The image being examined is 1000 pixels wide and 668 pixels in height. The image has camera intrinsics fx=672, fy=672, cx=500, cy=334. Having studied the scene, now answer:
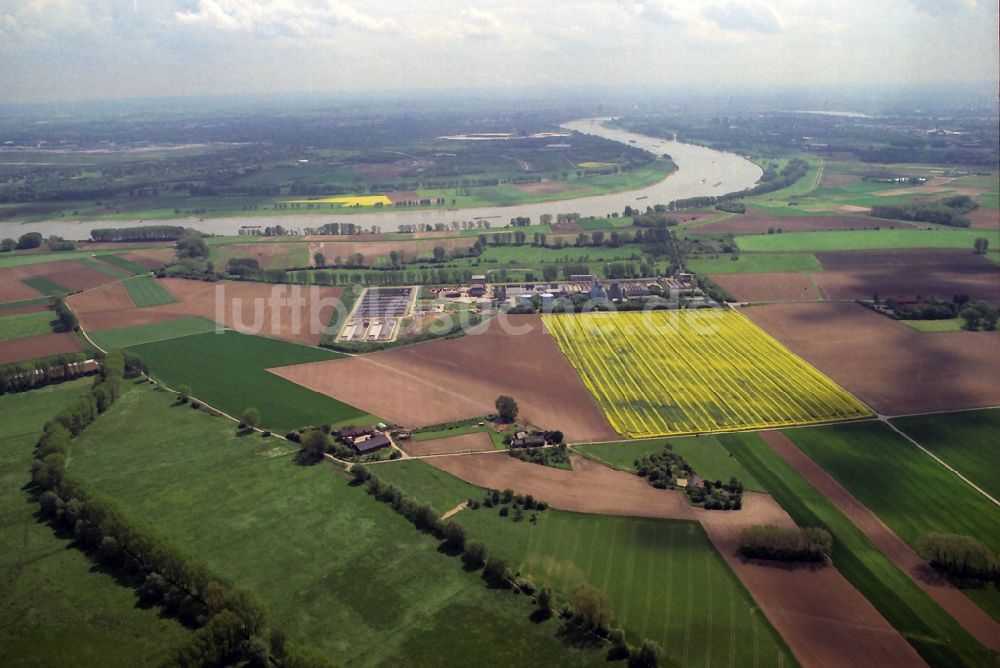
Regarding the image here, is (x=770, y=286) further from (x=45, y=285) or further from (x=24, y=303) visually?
(x=45, y=285)

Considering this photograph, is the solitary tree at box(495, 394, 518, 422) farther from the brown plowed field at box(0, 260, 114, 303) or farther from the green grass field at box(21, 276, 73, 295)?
the brown plowed field at box(0, 260, 114, 303)

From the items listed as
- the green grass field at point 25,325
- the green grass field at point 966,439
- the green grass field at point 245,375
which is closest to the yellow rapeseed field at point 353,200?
the green grass field at point 25,325

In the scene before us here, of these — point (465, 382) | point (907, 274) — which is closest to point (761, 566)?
point (465, 382)

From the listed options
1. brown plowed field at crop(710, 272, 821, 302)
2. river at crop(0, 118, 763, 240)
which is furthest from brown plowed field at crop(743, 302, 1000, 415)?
river at crop(0, 118, 763, 240)

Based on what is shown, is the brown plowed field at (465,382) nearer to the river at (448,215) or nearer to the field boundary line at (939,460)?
the field boundary line at (939,460)

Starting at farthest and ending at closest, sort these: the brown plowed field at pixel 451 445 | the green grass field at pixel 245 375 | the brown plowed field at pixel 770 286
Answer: the brown plowed field at pixel 770 286, the green grass field at pixel 245 375, the brown plowed field at pixel 451 445

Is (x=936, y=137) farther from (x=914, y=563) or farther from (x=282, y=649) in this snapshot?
(x=282, y=649)

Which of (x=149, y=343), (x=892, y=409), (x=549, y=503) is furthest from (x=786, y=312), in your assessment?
(x=149, y=343)
